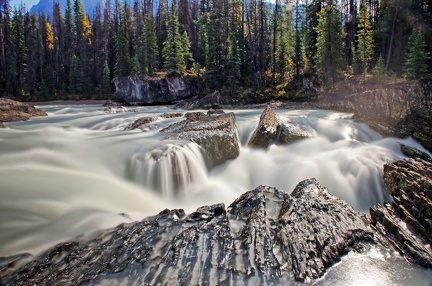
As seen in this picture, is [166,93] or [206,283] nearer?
[206,283]

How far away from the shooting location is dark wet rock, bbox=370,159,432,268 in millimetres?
4414

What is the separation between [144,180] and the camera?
24.5ft

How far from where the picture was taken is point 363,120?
13.4m

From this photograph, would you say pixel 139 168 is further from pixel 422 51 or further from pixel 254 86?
pixel 254 86

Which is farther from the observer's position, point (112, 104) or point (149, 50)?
point (149, 50)

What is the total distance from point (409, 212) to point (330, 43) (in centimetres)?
2592

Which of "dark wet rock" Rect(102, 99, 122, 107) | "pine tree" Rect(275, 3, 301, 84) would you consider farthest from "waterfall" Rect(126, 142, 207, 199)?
"dark wet rock" Rect(102, 99, 122, 107)

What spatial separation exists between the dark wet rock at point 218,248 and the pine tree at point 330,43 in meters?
26.4

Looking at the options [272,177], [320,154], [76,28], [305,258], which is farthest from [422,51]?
[76,28]

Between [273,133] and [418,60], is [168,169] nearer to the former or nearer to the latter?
[273,133]

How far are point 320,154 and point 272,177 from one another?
2417 mm

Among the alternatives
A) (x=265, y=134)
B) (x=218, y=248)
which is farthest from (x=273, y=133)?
(x=218, y=248)

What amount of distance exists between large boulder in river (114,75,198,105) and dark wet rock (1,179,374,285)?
110 feet

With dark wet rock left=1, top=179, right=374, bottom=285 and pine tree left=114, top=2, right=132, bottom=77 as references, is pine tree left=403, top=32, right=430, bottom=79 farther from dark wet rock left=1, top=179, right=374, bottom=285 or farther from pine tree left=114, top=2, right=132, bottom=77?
pine tree left=114, top=2, right=132, bottom=77
